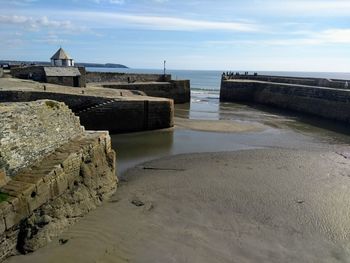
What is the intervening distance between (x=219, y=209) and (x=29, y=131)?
13.2ft

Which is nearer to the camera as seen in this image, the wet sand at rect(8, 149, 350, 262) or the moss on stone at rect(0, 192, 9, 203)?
the moss on stone at rect(0, 192, 9, 203)

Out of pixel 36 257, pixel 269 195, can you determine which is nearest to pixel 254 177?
pixel 269 195

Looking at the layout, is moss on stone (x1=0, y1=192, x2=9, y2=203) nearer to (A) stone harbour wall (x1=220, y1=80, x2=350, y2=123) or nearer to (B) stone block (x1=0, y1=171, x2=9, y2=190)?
(B) stone block (x1=0, y1=171, x2=9, y2=190)

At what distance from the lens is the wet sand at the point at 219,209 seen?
255 inches

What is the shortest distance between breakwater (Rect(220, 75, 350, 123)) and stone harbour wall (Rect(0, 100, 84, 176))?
59.5 ft

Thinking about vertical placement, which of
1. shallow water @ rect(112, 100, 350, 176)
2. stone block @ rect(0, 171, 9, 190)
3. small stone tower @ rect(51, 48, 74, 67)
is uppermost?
small stone tower @ rect(51, 48, 74, 67)

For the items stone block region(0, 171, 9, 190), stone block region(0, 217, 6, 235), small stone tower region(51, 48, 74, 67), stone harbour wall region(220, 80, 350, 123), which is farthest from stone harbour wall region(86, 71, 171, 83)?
stone block region(0, 217, 6, 235)

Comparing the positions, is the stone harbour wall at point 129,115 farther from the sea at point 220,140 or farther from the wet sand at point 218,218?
the wet sand at point 218,218

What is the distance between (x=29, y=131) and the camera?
7.13 m

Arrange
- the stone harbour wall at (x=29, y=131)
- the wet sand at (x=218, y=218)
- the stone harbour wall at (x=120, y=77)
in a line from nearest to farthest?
the wet sand at (x=218, y=218)
the stone harbour wall at (x=29, y=131)
the stone harbour wall at (x=120, y=77)

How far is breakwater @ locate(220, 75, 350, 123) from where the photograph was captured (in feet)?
77.2

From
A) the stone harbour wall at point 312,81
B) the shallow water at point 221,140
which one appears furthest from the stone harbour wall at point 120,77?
the shallow water at point 221,140

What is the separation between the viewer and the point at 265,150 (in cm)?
1384

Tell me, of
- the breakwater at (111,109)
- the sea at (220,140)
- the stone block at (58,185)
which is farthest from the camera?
the breakwater at (111,109)
